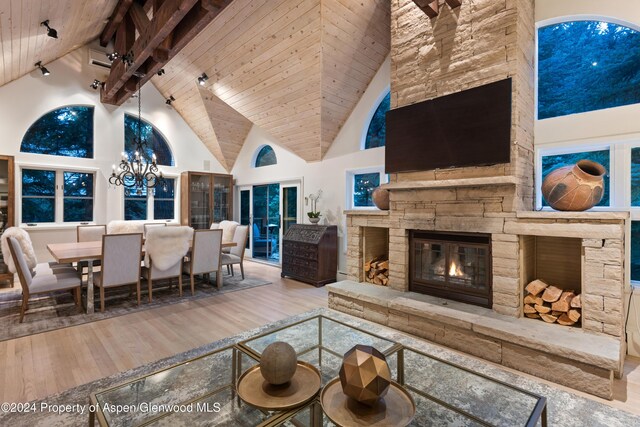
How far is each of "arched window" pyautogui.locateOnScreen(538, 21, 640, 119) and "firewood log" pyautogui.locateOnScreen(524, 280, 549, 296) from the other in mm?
1779

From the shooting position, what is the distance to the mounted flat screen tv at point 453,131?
292 cm

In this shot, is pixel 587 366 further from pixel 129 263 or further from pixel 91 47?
pixel 91 47

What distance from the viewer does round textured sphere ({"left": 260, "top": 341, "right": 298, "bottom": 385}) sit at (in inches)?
60.0

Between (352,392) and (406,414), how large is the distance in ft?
0.86

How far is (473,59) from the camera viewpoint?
10.2 feet

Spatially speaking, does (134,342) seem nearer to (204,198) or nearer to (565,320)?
(565,320)

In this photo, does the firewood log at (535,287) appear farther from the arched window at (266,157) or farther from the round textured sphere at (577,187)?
the arched window at (266,157)

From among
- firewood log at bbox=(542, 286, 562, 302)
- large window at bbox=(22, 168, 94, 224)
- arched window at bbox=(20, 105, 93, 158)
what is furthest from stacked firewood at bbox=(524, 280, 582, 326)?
arched window at bbox=(20, 105, 93, 158)

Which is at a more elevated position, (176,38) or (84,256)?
(176,38)

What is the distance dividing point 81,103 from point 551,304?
27.4ft

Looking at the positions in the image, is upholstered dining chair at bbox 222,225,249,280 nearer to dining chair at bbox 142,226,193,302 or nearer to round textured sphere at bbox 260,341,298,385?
dining chair at bbox 142,226,193,302

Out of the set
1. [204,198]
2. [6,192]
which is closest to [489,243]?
[204,198]

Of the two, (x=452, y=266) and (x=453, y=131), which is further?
(x=452, y=266)

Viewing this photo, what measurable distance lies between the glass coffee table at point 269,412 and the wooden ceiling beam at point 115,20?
5.29 meters
